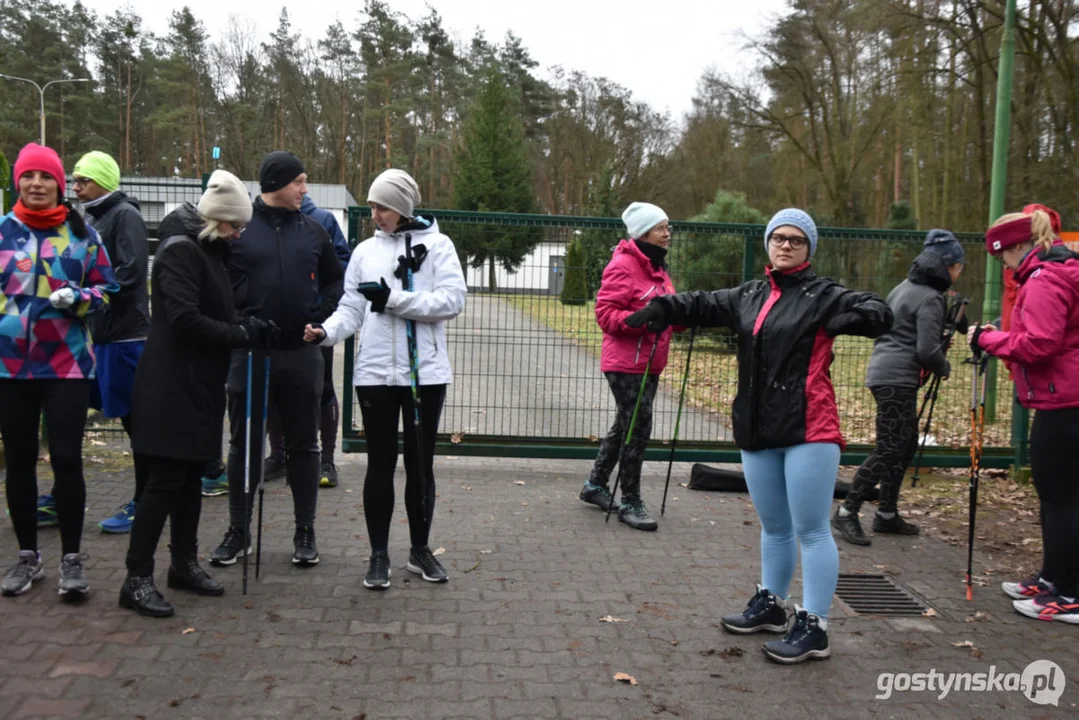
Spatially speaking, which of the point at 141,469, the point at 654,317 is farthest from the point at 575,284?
the point at 141,469

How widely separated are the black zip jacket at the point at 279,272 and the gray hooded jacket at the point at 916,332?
3595 millimetres

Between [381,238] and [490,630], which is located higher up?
[381,238]

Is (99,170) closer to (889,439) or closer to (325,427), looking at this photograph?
(325,427)

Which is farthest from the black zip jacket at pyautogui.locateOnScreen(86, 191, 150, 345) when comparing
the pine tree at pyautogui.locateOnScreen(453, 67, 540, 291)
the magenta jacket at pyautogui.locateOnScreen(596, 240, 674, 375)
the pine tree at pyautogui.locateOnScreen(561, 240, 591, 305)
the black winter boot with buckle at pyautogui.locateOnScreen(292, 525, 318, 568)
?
the pine tree at pyautogui.locateOnScreen(453, 67, 540, 291)

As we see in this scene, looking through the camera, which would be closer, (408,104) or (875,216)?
(875,216)

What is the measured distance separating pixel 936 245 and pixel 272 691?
15.6ft

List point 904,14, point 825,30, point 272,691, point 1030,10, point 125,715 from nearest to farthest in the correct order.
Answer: point 125,715, point 272,691, point 1030,10, point 904,14, point 825,30

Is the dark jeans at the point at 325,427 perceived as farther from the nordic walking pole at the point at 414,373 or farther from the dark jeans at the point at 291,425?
the nordic walking pole at the point at 414,373

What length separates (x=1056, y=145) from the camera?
1817 centimetres

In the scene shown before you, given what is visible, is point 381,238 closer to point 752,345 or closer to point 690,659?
point 752,345

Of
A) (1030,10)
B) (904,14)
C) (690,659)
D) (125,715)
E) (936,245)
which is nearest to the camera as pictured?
(125,715)

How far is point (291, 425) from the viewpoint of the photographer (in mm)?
5109

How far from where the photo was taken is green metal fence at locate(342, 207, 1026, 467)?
7699 mm

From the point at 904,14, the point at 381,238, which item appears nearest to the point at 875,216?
the point at 904,14
